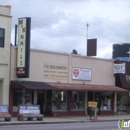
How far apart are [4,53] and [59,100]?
8007 mm

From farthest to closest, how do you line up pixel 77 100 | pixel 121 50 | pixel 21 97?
pixel 121 50 < pixel 77 100 < pixel 21 97

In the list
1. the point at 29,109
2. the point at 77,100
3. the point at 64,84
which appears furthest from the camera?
the point at 77,100

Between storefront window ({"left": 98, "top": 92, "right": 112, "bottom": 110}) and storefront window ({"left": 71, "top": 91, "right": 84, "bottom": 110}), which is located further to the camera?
storefront window ({"left": 98, "top": 92, "right": 112, "bottom": 110})

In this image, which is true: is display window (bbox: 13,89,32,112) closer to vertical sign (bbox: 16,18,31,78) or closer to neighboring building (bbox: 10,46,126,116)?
neighboring building (bbox: 10,46,126,116)

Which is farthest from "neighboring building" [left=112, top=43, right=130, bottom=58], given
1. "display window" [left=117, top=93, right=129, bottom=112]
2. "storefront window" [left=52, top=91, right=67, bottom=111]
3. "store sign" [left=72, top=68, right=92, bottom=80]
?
"storefront window" [left=52, top=91, right=67, bottom=111]

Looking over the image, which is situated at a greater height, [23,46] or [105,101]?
[23,46]

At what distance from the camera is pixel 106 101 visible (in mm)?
46219

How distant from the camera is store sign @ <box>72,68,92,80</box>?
4222 cm

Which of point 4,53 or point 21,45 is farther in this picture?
point 4,53

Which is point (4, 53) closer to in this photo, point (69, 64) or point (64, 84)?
point (64, 84)

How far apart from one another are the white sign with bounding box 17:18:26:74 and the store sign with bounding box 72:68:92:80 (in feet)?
25.9

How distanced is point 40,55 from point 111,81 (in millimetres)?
11531

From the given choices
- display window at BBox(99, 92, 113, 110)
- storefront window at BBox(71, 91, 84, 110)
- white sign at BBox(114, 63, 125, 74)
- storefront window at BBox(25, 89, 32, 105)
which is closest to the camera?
storefront window at BBox(25, 89, 32, 105)

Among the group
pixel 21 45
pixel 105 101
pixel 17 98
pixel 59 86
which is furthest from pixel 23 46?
pixel 105 101
